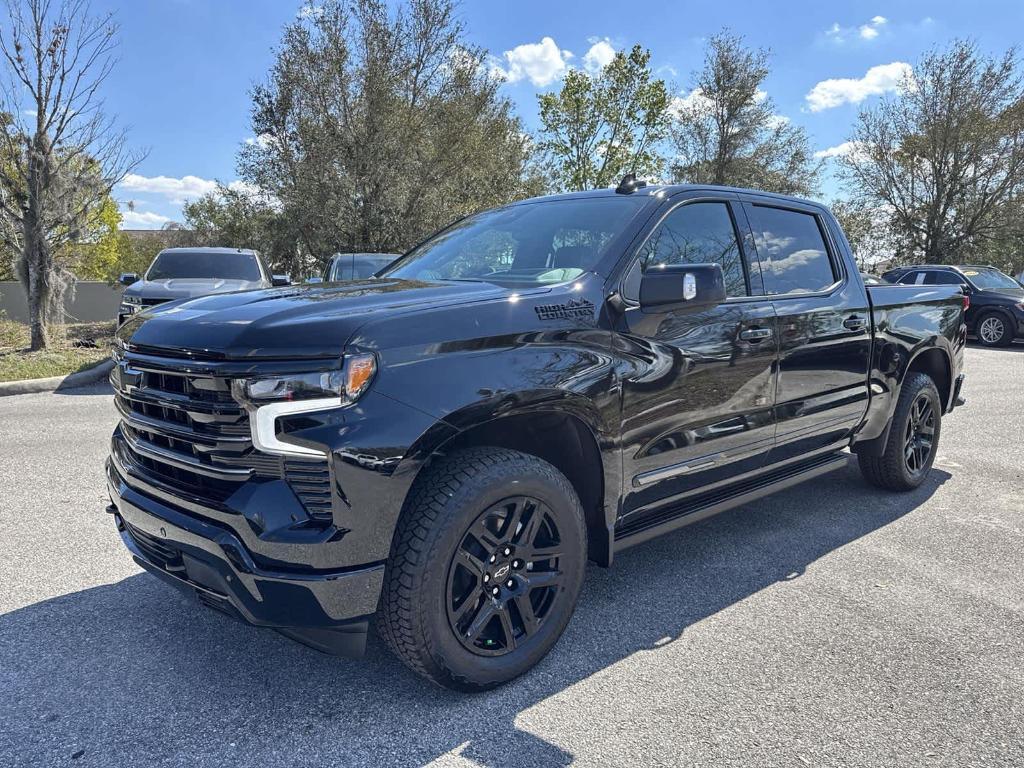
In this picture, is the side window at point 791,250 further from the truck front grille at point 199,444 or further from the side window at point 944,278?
the side window at point 944,278

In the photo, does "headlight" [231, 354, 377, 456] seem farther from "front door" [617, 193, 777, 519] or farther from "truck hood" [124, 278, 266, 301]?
"truck hood" [124, 278, 266, 301]

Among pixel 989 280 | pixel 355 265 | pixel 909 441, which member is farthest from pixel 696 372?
pixel 989 280

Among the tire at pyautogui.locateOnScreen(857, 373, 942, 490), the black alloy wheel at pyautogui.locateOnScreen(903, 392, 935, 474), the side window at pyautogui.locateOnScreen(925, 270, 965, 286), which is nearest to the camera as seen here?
the tire at pyautogui.locateOnScreen(857, 373, 942, 490)

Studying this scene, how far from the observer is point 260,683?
2559 mm

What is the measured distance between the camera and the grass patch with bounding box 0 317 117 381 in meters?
9.56

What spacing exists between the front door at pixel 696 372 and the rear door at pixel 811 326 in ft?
0.46

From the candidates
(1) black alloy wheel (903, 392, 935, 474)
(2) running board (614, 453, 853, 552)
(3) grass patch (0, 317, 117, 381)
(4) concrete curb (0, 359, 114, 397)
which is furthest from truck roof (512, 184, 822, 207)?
(3) grass patch (0, 317, 117, 381)

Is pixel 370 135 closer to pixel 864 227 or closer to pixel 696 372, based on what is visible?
pixel 696 372

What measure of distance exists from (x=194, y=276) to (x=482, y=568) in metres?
9.72

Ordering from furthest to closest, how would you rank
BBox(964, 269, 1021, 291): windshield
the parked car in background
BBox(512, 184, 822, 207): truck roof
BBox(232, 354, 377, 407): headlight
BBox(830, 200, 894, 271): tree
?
BBox(830, 200, 894, 271): tree < BBox(964, 269, 1021, 291): windshield < the parked car in background < BBox(512, 184, 822, 207): truck roof < BBox(232, 354, 377, 407): headlight

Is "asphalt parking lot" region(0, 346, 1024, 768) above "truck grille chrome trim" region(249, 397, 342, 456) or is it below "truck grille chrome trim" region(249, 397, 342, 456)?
below

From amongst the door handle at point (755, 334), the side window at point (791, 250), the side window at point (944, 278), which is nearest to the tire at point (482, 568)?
the door handle at point (755, 334)

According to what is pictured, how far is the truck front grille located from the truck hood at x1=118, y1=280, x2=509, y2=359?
0.34ft

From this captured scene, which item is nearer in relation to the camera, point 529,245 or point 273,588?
point 273,588
